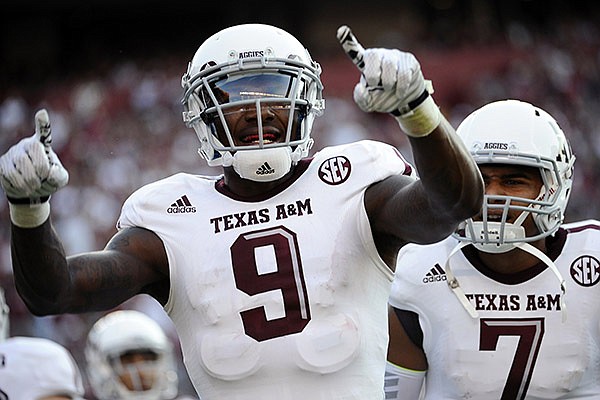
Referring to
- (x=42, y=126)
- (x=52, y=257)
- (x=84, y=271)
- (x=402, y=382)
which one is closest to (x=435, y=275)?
(x=402, y=382)

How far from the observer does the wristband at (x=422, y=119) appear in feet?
8.07

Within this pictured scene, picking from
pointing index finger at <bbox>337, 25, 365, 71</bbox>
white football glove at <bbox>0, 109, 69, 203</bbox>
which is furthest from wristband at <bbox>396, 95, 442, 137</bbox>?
white football glove at <bbox>0, 109, 69, 203</bbox>

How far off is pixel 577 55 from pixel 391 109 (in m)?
9.86

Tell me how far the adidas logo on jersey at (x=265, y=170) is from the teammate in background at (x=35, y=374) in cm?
114

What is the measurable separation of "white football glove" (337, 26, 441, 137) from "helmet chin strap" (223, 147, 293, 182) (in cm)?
49

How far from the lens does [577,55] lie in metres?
11.9

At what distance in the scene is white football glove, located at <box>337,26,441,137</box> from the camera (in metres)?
2.37

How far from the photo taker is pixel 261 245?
2.92 metres

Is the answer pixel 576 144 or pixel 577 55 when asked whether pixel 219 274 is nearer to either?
pixel 576 144

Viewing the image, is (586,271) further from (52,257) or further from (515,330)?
(52,257)

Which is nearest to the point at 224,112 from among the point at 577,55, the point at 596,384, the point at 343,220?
the point at 343,220

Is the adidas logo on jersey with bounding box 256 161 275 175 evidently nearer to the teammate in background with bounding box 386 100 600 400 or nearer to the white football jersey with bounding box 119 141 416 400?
the white football jersey with bounding box 119 141 416 400

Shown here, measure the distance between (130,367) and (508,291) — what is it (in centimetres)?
232

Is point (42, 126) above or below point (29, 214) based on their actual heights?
above
